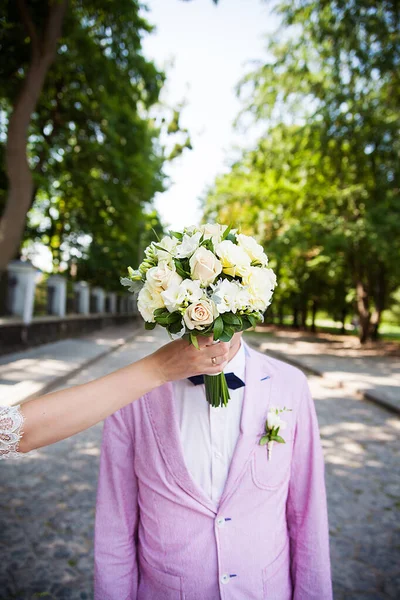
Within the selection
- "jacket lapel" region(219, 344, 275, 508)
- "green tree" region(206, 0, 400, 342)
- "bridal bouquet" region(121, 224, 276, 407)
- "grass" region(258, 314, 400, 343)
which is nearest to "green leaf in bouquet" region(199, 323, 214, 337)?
"bridal bouquet" region(121, 224, 276, 407)

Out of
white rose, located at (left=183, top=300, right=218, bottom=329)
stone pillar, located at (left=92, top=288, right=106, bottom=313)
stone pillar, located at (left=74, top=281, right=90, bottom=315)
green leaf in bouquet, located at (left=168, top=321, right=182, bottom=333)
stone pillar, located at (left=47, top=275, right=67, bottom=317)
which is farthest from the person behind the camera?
stone pillar, located at (left=92, top=288, right=106, bottom=313)

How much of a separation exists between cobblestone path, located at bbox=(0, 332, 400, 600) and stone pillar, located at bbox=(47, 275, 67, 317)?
13.1 metres

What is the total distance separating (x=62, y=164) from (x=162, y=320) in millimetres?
16483

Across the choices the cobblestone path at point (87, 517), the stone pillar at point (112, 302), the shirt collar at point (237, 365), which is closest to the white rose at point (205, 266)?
the shirt collar at point (237, 365)

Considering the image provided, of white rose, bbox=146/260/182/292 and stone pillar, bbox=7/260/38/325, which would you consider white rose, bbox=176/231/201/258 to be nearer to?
white rose, bbox=146/260/182/292

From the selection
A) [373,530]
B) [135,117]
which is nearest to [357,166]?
[135,117]

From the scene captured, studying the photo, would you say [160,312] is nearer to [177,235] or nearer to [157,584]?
[177,235]

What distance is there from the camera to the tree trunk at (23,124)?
33.3 ft

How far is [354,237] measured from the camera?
14.8 metres

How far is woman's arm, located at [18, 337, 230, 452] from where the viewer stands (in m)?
1.34

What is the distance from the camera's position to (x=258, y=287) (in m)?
1.40

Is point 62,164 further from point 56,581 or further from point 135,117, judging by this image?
point 56,581

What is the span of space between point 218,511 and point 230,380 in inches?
18.1

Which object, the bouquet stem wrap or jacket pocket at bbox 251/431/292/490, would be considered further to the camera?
jacket pocket at bbox 251/431/292/490
